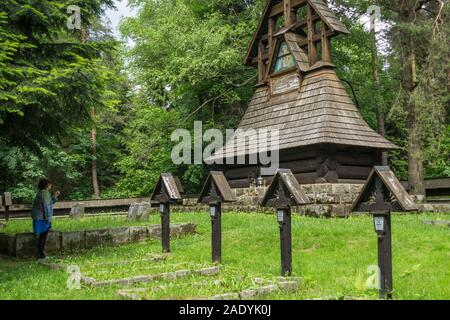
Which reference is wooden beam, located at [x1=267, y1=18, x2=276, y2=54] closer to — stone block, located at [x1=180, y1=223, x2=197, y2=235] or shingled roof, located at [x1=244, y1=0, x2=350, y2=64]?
shingled roof, located at [x1=244, y1=0, x2=350, y2=64]

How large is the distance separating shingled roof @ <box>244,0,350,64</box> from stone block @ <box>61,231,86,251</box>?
9.72m

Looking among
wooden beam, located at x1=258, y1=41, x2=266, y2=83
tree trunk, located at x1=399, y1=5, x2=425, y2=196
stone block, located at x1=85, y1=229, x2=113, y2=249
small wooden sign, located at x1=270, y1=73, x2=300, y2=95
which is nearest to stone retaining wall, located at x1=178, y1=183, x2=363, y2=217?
small wooden sign, located at x1=270, y1=73, x2=300, y2=95

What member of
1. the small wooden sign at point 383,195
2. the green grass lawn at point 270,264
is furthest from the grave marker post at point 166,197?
the small wooden sign at point 383,195

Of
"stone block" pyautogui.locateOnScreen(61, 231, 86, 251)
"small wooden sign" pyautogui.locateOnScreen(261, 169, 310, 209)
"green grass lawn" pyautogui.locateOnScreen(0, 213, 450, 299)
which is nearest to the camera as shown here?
"green grass lawn" pyautogui.locateOnScreen(0, 213, 450, 299)

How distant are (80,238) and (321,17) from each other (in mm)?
10103

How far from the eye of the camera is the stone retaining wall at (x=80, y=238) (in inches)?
426

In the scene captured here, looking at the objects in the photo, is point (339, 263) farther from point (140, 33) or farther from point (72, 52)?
point (140, 33)

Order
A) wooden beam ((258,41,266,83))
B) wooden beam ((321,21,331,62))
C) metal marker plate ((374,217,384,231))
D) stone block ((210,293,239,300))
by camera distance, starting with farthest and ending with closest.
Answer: wooden beam ((258,41,266,83)) → wooden beam ((321,21,331,62)) → metal marker plate ((374,217,384,231)) → stone block ((210,293,239,300))

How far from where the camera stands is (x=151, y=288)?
256 inches

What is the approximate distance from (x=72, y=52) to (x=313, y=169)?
326 inches

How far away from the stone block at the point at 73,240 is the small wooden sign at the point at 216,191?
139 inches

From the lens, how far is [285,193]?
310 inches

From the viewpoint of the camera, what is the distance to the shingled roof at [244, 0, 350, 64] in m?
15.8
